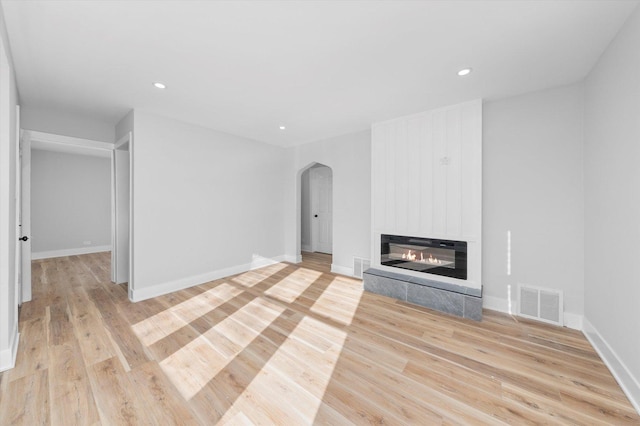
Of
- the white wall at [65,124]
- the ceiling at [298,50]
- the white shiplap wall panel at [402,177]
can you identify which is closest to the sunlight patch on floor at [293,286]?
the white shiplap wall panel at [402,177]

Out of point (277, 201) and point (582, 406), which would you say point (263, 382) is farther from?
point (277, 201)

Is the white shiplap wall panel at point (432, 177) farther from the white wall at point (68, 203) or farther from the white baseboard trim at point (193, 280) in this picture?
the white wall at point (68, 203)

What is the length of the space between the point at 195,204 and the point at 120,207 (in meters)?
1.16

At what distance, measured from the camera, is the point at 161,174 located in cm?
354

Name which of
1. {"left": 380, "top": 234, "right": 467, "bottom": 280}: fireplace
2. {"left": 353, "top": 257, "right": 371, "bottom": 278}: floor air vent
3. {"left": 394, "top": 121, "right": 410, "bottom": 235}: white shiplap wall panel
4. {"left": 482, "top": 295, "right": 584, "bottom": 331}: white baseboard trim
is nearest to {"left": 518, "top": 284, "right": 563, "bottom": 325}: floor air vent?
{"left": 482, "top": 295, "right": 584, "bottom": 331}: white baseboard trim

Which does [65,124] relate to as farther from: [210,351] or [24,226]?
[210,351]

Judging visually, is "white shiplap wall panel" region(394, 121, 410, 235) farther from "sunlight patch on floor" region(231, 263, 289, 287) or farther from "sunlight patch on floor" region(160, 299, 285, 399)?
"sunlight patch on floor" region(231, 263, 289, 287)

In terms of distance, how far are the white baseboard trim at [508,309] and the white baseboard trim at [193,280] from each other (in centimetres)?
378

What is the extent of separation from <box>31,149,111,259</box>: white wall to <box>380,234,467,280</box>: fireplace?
7464 millimetres

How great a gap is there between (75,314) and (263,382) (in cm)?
268

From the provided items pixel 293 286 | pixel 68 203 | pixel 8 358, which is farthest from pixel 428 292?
pixel 68 203

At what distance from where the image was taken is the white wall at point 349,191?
426 centimetres

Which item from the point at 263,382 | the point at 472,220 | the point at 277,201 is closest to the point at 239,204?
the point at 277,201

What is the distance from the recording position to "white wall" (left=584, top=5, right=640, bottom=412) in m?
1.67
